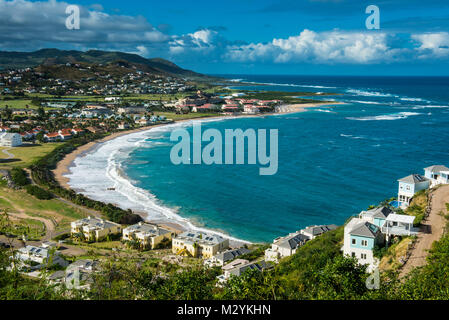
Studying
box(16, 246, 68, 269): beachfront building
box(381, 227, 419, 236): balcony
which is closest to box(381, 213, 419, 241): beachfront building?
box(381, 227, 419, 236): balcony

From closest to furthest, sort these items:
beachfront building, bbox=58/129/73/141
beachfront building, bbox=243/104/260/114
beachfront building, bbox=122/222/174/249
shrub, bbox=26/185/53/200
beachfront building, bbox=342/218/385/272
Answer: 1. beachfront building, bbox=342/218/385/272
2. beachfront building, bbox=122/222/174/249
3. shrub, bbox=26/185/53/200
4. beachfront building, bbox=58/129/73/141
5. beachfront building, bbox=243/104/260/114

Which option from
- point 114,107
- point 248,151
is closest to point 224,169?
point 248,151

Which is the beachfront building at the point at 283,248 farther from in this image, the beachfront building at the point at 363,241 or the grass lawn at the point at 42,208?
the grass lawn at the point at 42,208

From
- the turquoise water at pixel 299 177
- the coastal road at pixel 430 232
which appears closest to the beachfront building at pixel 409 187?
the coastal road at pixel 430 232
